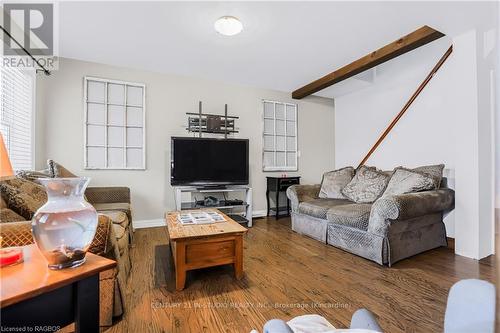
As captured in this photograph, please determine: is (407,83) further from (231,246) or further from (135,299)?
(135,299)

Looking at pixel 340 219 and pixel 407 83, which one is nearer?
pixel 340 219

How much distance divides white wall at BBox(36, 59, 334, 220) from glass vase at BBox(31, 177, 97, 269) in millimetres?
2844

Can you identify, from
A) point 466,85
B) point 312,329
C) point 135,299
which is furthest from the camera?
point 466,85

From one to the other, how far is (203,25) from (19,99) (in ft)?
6.84

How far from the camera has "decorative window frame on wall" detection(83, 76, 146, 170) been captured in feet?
11.0

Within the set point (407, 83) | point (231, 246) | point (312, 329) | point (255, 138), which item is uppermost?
point (407, 83)

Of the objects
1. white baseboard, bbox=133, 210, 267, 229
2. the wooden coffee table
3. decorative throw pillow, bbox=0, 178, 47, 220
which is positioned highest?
decorative throw pillow, bbox=0, 178, 47, 220

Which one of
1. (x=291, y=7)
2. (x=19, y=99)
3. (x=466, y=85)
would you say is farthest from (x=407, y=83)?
(x=19, y=99)

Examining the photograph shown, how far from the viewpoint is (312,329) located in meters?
0.71

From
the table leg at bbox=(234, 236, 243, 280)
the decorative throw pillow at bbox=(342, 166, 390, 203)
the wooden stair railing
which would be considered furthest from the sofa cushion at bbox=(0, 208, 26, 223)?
the wooden stair railing

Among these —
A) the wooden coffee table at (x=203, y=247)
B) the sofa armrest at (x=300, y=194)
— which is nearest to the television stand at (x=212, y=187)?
the sofa armrest at (x=300, y=194)

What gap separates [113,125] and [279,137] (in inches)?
110

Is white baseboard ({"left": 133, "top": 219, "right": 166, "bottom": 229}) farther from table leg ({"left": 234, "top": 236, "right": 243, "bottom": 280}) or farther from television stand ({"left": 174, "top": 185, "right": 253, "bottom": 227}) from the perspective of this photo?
table leg ({"left": 234, "top": 236, "right": 243, "bottom": 280})

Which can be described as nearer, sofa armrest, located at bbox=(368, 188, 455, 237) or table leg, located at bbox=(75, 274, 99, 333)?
table leg, located at bbox=(75, 274, 99, 333)
